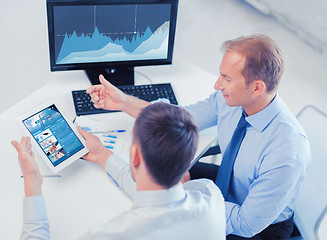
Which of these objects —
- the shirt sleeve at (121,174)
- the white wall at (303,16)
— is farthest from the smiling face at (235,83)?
the white wall at (303,16)

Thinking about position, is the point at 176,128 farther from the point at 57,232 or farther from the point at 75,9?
the point at 75,9

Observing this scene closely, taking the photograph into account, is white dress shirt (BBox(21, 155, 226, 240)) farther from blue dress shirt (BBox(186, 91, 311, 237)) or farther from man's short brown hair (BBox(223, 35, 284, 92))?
man's short brown hair (BBox(223, 35, 284, 92))

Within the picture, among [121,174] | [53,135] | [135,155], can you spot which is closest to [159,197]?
[135,155]

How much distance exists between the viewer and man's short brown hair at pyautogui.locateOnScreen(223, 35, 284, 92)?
1528mm

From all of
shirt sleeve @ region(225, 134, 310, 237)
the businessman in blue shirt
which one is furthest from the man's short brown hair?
shirt sleeve @ region(225, 134, 310, 237)

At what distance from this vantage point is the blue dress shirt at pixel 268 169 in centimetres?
153

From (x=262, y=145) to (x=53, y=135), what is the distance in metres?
0.84

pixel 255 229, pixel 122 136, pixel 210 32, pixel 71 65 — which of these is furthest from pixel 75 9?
pixel 210 32

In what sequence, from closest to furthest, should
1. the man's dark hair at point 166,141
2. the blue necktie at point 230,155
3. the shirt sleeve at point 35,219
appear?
the man's dark hair at point 166,141
the shirt sleeve at point 35,219
the blue necktie at point 230,155

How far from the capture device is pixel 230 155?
1.74 meters

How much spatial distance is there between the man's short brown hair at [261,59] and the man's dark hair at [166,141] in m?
0.48

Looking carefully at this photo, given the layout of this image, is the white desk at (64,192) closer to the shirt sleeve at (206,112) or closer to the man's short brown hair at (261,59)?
the shirt sleeve at (206,112)

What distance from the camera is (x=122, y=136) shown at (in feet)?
5.92

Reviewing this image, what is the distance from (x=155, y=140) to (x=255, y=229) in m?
0.72
